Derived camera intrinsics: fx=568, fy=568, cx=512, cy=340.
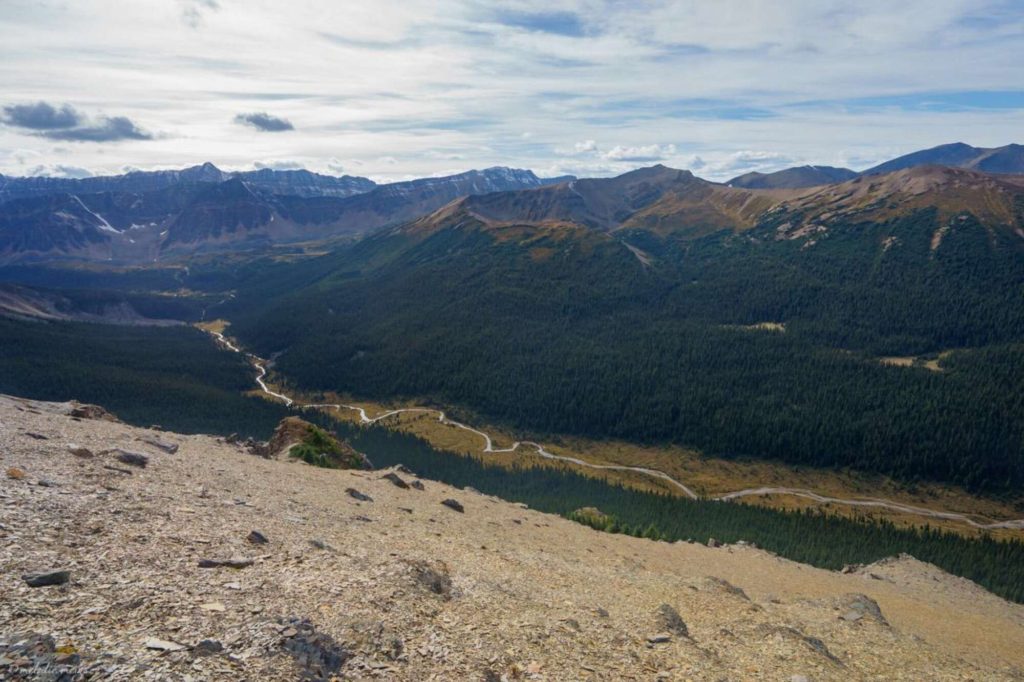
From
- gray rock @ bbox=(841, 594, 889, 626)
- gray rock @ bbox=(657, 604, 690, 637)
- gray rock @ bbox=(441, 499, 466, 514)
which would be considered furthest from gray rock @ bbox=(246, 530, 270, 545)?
gray rock @ bbox=(841, 594, 889, 626)

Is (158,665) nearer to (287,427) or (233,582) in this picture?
(233,582)

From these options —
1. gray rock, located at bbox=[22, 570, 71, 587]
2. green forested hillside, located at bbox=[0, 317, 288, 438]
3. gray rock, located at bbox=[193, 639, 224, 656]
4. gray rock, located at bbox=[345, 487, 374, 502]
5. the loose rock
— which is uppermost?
gray rock, located at bbox=[22, 570, 71, 587]

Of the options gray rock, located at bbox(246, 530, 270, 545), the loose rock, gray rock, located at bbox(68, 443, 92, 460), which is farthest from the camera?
gray rock, located at bbox(68, 443, 92, 460)

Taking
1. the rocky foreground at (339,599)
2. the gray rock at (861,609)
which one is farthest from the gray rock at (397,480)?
the gray rock at (861,609)

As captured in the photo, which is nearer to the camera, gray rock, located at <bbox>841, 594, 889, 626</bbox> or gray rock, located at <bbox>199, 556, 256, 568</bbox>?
gray rock, located at <bbox>199, 556, 256, 568</bbox>

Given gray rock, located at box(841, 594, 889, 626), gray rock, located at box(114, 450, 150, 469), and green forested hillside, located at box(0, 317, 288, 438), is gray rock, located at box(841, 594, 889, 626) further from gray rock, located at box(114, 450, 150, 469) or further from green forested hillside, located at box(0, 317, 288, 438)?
green forested hillside, located at box(0, 317, 288, 438)

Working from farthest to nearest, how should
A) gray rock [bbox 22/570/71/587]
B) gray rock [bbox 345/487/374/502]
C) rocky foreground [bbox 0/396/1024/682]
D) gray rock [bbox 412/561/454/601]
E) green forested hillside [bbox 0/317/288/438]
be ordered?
green forested hillside [bbox 0/317/288/438] < gray rock [bbox 345/487/374/502] < gray rock [bbox 412/561/454/601] < gray rock [bbox 22/570/71/587] < rocky foreground [bbox 0/396/1024/682]

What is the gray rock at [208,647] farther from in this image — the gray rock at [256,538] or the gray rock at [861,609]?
the gray rock at [861,609]
